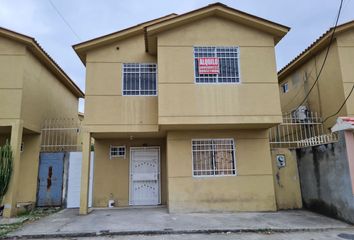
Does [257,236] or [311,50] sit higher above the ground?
[311,50]

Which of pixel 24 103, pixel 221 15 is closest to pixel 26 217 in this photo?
pixel 24 103

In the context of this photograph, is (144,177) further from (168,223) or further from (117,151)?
(168,223)

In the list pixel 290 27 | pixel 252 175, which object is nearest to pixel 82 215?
pixel 252 175

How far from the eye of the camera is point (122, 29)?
1071 centimetres

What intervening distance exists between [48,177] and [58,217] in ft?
8.70

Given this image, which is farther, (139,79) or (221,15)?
(139,79)

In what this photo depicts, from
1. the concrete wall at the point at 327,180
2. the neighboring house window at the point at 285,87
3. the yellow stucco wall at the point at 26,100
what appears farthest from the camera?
the neighboring house window at the point at 285,87

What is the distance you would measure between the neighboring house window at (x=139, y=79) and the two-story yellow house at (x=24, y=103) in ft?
12.1

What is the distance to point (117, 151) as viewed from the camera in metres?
11.2

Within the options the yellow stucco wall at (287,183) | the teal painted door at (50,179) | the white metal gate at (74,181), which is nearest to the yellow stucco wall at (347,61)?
the yellow stucco wall at (287,183)

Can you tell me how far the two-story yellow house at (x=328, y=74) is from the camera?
1015 cm

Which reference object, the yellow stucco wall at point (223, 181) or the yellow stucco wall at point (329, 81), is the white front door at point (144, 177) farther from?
the yellow stucco wall at point (329, 81)

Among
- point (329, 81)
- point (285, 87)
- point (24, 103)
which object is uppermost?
point (285, 87)

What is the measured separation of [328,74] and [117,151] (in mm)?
9327
